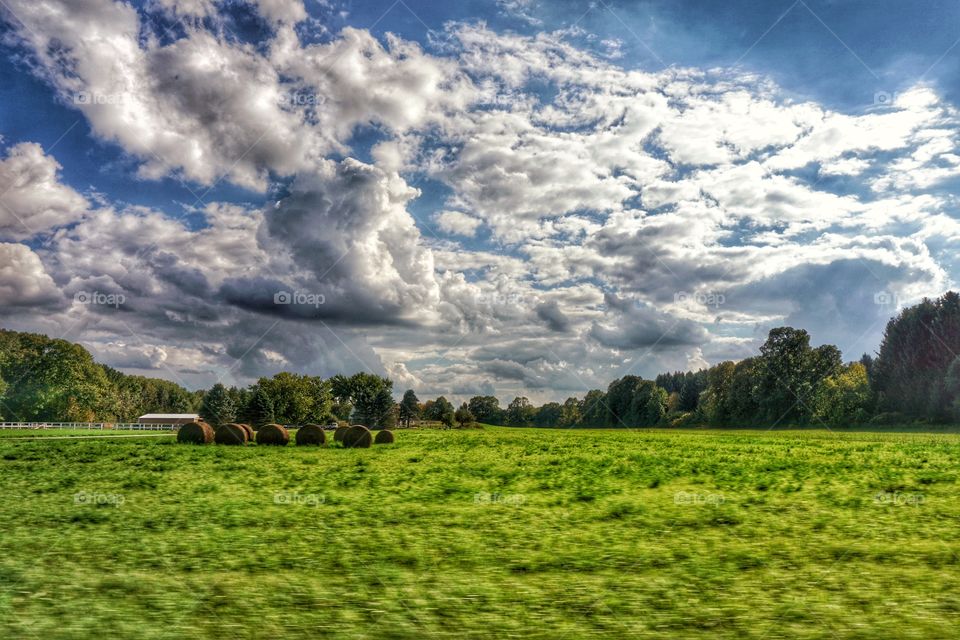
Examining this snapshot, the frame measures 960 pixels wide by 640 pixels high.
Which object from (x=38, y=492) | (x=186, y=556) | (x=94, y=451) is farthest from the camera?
(x=94, y=451)

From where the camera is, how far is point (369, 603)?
7617mm

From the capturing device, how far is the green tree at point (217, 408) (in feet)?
392

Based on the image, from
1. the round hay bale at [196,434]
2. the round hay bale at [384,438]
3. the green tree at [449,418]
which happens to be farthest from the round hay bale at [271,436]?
the green tree at [449,418]

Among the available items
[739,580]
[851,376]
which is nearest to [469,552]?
[739,580]

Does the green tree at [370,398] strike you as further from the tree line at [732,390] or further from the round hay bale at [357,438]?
the round hay bale at [357,438]

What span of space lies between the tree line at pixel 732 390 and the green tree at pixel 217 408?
32 cm

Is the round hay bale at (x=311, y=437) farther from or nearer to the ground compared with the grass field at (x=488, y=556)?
nearer to the ground

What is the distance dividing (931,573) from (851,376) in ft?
350

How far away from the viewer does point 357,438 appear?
39281 millimetres

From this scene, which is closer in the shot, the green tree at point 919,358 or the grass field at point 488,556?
the grass field at point 488,556

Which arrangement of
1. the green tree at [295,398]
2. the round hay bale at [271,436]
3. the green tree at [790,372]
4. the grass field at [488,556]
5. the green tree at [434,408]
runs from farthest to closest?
the green tree at [434,408] → the green tree at [295,398] → the green tree at [790,372] → the round hay bale at [271,436] → the grass field at [488,556]

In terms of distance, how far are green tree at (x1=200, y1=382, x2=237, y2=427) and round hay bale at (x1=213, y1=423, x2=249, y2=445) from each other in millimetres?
80914

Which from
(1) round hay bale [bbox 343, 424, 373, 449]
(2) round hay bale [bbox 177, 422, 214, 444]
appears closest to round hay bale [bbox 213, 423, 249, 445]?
(2) round hay bale [bbox 177, 422, 214, 444]

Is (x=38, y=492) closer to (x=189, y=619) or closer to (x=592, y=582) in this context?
(x=189, y=619)
